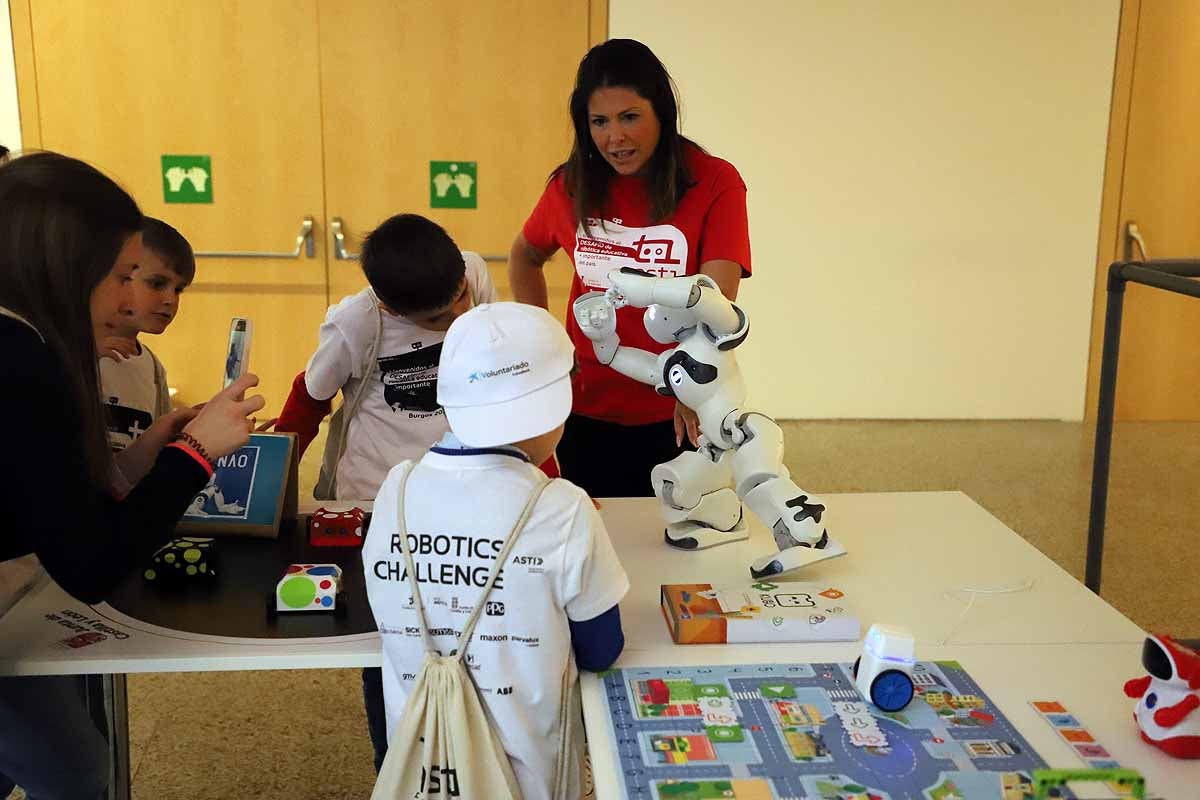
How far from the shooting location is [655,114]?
185cm

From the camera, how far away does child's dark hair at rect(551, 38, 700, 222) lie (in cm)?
183

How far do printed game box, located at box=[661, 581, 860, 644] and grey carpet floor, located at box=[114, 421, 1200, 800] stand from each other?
375 millimetres

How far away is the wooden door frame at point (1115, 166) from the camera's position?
4.09m

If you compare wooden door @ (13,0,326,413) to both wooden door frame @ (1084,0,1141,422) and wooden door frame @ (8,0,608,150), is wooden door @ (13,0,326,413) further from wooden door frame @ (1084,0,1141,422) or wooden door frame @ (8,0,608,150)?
wooden door frame @ (1084,0,1141,422)

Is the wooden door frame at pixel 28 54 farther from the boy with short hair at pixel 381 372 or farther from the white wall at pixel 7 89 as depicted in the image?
the boy with short hair at pixel 381 372

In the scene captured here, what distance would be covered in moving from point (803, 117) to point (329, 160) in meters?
1.80

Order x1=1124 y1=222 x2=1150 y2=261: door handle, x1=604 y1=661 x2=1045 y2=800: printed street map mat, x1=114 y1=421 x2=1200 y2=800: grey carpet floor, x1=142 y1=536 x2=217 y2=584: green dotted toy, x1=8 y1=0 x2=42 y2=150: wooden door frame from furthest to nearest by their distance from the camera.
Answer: x1=1124 y1=222 x2=1150 y2=261: door handle, x1=8 y1=0 x2=42 y2=150: wooden door frame, x1=114 y1=421 x2=1200 y2=800: grey carpet floor, x1=142 y1=536 x2=217 y2=584: green dotted toy, x1=604 y1=661 x2=1045 y2=800: printed street map mat

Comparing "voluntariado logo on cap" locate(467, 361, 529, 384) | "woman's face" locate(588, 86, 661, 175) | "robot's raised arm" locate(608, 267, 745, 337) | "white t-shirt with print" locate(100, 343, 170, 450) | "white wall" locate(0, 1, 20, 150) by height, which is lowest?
"white t-shirt with print" locate(100, 343, 170, 450)

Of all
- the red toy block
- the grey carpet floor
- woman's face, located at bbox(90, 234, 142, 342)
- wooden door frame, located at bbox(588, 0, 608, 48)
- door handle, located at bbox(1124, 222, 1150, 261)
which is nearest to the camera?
woman's face, located at bbox(90, 234, 142, 342)

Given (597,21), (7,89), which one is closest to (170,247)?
(597,21)

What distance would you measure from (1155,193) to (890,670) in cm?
378

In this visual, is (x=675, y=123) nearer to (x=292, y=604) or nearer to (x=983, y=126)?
(x=292, y=604)

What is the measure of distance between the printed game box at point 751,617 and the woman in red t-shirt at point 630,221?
19.8 inches

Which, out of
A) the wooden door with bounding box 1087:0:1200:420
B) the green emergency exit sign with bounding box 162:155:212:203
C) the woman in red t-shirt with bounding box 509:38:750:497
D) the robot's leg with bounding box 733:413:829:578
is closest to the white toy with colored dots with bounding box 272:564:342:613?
the robot's leg with bounding box 733:413:829:578
